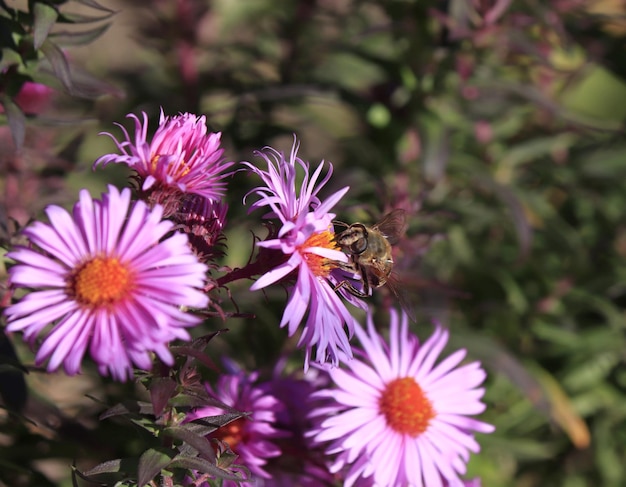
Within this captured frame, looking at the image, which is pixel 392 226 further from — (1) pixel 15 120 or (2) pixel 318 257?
(1) pixel 15 120

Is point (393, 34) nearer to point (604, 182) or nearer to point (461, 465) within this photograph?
point (604, 182)

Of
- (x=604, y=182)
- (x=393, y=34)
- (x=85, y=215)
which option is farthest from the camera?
(x=604, y=182)

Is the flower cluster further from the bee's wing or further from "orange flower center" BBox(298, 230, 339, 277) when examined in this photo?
the bee's wing

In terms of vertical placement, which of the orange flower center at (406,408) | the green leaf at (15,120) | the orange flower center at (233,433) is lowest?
the orange flower center at (233,433)

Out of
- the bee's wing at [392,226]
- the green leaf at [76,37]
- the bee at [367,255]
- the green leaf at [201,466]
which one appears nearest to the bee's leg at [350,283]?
the bee at [367,255]

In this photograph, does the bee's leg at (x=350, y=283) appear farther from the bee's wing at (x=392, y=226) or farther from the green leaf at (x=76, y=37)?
the green leaf at (x=76, y=37)

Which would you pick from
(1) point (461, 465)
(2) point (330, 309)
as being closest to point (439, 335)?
(1) point (461, 465)

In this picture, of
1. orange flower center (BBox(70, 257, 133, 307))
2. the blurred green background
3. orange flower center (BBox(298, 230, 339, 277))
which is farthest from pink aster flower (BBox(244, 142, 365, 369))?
the blurred green background
